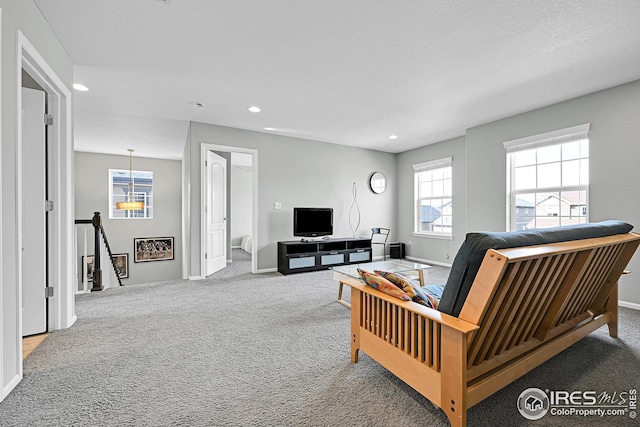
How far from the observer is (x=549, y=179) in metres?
3.69

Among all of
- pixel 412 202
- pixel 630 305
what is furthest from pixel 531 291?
pixel 412 202

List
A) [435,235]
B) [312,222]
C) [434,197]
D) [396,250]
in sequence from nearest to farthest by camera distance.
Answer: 1. [312,222]
2. [435,235]
3. [434,197]
4. [396,250]

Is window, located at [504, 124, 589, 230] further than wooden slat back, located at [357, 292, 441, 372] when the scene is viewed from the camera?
Yes

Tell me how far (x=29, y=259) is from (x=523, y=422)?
3475 mm

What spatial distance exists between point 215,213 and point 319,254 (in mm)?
1919

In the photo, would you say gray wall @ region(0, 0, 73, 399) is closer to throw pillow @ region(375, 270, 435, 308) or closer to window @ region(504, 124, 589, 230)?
throw pillow @ region(375, 270, 435, 308)

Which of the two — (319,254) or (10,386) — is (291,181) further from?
(10,386)

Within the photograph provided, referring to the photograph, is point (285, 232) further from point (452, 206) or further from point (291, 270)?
point (452, 206)

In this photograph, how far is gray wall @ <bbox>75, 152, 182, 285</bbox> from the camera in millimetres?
6621

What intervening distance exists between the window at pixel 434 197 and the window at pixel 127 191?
6712 millimetres

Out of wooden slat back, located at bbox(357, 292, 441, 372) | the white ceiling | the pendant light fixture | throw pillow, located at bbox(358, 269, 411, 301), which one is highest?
the white ceiling

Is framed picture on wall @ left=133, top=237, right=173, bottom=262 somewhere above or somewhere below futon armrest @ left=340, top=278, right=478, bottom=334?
below

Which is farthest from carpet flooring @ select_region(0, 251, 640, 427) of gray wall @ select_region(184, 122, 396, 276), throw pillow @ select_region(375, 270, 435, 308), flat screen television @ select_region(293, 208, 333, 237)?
flat screen television @ select_region(293, 208, 333, 237)

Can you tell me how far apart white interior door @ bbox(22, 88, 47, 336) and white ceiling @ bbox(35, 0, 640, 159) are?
668 mm
